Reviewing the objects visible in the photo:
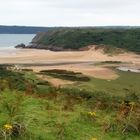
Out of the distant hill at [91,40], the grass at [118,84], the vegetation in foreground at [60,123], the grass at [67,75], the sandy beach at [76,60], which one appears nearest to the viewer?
the vegetation in foreground at [60,123]

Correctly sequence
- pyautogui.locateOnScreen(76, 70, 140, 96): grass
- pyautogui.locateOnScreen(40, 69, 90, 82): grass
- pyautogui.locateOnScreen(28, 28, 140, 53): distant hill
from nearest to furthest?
1. pyautogui.locateOnScreen(76, 70, 140, 96): grass
2. pyautogui.locateOnScreen(40, 69, 90, 82): grass
3. pyautogui.locateOnScreen(28, 28, 140, 53): distant hill

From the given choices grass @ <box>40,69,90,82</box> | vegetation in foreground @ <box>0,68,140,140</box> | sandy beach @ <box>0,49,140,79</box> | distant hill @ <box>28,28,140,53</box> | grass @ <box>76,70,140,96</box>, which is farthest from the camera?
distant hill @ <box>28,28,140,53</box>

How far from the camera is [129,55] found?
2675 inches

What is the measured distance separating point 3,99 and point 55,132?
324 centimetres

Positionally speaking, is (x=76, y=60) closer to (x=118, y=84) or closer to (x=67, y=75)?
(x=67, y=75)

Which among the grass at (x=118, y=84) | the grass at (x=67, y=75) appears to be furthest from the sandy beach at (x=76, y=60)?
the grass at (x=67, y=75)

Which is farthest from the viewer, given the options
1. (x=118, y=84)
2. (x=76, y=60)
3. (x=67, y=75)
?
(x=76, y=60)

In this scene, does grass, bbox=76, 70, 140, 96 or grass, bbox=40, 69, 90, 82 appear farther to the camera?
grass, bbox=40, 69, 90, 82

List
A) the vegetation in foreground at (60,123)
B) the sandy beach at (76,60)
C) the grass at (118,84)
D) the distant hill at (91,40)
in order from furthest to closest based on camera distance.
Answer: the distant hill at (91,40), the sandy beach at (76,60), the grass at (118,84), the vegetation in foreground at (60,123)

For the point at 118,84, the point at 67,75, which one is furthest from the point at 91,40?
the point at 118,84

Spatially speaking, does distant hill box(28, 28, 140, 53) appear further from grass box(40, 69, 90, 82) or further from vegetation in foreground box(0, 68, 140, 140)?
vegetation in foreground box(0, 68, 140, 140)

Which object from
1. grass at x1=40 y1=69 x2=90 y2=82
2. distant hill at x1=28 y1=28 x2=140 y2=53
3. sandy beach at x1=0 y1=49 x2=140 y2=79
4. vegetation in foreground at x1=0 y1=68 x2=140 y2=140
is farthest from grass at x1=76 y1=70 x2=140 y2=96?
distant hill at x1=28 y1=28 x2=140 y2=53

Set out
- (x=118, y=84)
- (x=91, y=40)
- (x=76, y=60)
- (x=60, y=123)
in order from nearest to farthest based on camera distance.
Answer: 1. (x=60, y=123)
2. (x=118, y=84)
3. (x=76, y=60)
4. (x=91, y=40)

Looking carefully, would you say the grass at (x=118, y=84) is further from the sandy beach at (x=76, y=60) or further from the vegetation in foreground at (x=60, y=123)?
the vegetation in foreground at (x=60, y=123)
